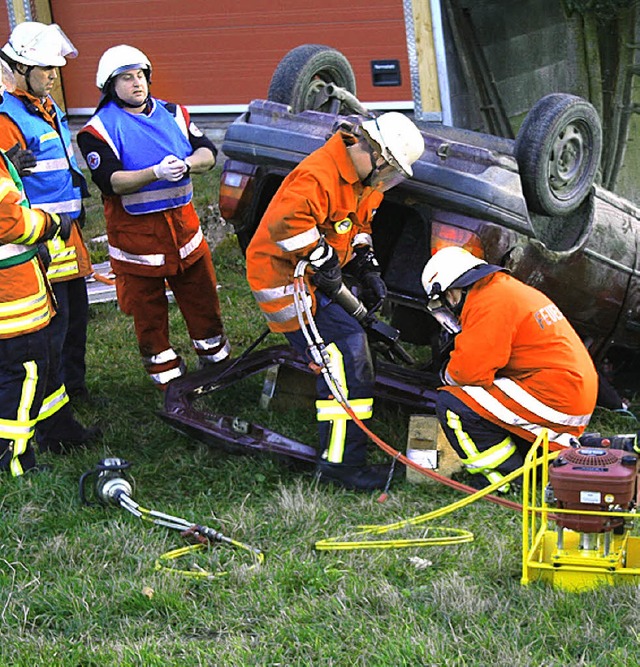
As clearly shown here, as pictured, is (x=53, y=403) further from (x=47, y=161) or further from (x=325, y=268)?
(x=325, y=268)

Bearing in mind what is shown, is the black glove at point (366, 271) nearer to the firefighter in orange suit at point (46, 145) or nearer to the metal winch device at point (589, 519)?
the firefighter in orange suit at point (46, 145)

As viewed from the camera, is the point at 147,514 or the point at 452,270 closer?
the point at 147,514

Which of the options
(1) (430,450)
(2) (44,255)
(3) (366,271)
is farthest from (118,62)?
(1) (430,450)

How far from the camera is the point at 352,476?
5.23 meters

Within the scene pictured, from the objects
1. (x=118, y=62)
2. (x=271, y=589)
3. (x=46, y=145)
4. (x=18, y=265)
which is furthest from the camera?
(x=118, y=62)

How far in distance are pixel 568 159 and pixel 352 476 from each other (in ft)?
5.92

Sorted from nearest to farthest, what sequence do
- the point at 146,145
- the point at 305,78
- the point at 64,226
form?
the point at 64,226 < the point at 146,145 < the point at 305,78

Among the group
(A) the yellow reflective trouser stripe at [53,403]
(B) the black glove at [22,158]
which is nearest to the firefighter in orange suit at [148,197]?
(B) the black glove at [22,158]

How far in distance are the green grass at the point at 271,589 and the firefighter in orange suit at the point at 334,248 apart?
0.94 feet

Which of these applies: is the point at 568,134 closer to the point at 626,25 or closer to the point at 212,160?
the point at 212,160

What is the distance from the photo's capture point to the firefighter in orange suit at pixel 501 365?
192 inches

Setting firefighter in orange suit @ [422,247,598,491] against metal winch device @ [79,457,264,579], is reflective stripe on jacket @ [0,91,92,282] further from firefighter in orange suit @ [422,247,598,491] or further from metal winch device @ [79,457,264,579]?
firefighter in orange suit @ [422,247,598,491]

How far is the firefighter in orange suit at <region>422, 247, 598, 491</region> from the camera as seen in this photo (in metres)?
4.87

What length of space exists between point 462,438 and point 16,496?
1995 millimetres
